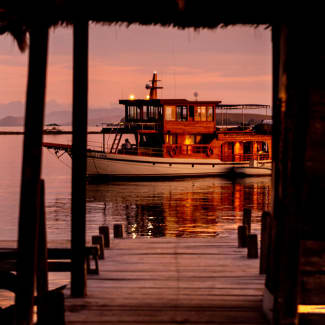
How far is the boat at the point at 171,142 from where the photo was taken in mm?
39750

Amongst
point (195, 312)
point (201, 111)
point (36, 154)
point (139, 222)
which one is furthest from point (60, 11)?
point (201, 111)

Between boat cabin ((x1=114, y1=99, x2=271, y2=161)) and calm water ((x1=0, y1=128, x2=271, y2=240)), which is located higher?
boat cabin ((x1=114, y1=99, x2=271, y2=161))

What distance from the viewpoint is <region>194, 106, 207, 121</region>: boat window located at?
40250 millimetres

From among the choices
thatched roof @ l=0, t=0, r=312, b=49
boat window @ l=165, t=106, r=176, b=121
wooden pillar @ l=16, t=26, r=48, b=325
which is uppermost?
boat window @ l=165, t=106, r=176, b=121

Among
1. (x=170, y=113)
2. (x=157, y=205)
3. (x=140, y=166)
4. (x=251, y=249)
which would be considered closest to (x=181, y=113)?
(x=170, y=113)

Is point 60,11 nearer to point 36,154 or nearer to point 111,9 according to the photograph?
point 111,9

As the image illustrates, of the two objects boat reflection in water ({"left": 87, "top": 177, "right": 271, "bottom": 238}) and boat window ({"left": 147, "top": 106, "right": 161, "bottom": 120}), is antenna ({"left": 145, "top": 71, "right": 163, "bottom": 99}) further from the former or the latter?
boat reflection in water ({"left": 87, "top": 177, "right": 271, "bottom": 238})

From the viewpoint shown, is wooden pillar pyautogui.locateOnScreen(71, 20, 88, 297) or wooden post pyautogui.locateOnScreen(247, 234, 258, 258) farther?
wooden post pyautogui.locateOnScreen(247, 234, 258, 258)

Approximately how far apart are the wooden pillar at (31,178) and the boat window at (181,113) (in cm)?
3535

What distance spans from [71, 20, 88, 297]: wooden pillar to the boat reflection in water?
13574 mm

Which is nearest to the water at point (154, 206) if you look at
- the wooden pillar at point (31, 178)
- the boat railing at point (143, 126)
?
the boat railing at point (143, 126)

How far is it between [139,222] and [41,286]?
17.7 meters

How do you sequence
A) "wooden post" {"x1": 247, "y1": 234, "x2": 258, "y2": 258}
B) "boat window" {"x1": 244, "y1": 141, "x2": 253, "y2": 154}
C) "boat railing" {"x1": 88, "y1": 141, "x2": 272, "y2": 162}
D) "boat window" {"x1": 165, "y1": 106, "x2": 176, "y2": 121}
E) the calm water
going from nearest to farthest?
"wooden post" {"x1": 247, "y1": 234, "x2": 258, "y2": 258}, the calm water, "boat window" {"x1": 165, "y1": 106, "x2": 176, "y2": 121}, "boat railing" {"x1": 88, "y1": 141, "x2": 272, "y2": 162}, "boat window" {"x1": 244, "y1": 141, "x2": 253, "y2": 154}

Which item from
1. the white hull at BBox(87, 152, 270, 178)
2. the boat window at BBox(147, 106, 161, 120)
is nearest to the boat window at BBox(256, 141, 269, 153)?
the white hull at BBox(87, 152, 270, 178)
